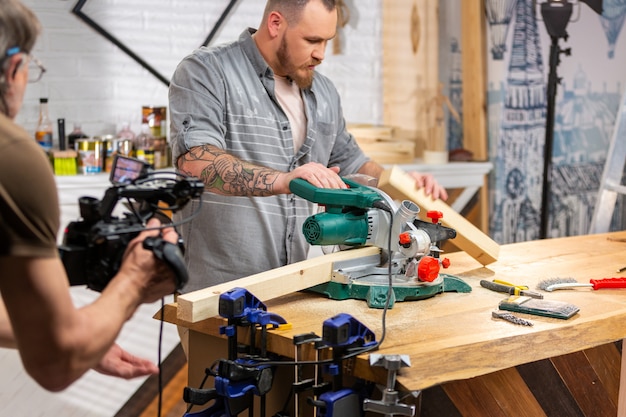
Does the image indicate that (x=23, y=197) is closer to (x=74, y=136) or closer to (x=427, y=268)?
(x=427, y=268)

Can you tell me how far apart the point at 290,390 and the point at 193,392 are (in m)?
0.27

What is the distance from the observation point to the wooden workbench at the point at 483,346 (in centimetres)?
211

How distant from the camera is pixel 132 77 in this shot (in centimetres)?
454

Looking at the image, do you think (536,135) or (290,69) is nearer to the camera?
(290,69)

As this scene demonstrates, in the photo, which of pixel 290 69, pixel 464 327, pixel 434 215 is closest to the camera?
pixel 464 327

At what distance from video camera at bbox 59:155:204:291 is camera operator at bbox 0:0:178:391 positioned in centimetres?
3

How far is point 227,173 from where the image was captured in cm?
269

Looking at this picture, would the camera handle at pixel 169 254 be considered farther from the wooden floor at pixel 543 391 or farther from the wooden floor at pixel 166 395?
the wooden floor at pixel 166 395

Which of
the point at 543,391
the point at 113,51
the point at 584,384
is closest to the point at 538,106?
the point at 113,51

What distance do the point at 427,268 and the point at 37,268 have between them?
1285 millimetres

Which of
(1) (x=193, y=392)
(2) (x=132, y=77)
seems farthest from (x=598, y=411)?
(2) (x=132, y=77)

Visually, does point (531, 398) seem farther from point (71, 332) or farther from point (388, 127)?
point (388, 127)

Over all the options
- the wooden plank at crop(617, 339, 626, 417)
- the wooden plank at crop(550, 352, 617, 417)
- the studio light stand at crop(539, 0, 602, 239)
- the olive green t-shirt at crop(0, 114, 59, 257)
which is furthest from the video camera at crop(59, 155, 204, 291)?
the studio light stand at crop(539, 0, 602, 239)

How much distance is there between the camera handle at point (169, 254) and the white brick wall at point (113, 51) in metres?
2.88
